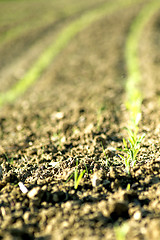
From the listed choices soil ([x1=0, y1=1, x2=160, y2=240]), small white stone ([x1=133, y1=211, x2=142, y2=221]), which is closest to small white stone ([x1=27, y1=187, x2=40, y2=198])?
soil ([x1=0, y1=1, x2=160, y2=240])

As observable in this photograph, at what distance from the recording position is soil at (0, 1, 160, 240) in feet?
4.43

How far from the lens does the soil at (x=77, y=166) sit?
135 centimetres

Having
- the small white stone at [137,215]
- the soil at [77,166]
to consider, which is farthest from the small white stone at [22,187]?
the small white stone at [137,215]

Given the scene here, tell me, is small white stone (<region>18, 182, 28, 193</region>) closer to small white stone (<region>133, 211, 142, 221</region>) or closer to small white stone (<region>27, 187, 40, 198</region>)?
small white stone (<region>27, 187, 40, 198</region>)

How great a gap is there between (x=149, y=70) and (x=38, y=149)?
4.00 metres

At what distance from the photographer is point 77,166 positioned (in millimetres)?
1828

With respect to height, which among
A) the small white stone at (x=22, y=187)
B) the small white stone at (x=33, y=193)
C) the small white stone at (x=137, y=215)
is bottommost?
the small white stone at (x=137, y=215)

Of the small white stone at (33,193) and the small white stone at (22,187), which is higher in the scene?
the small white stone at (22,187)

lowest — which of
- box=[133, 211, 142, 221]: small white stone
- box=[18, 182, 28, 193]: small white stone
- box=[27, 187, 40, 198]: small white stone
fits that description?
box=[133, 211, 142, 221]: small white stone

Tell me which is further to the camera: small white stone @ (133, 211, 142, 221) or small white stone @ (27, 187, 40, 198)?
small white stone @ (27, 187, 40, 198)

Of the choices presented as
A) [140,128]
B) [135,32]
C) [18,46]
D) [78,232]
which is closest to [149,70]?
[140,128]

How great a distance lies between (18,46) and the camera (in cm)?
1171

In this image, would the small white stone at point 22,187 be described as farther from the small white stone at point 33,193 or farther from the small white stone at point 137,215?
the small white stone at point 137,215

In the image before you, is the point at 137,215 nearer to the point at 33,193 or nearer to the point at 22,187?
the point at 33,193
